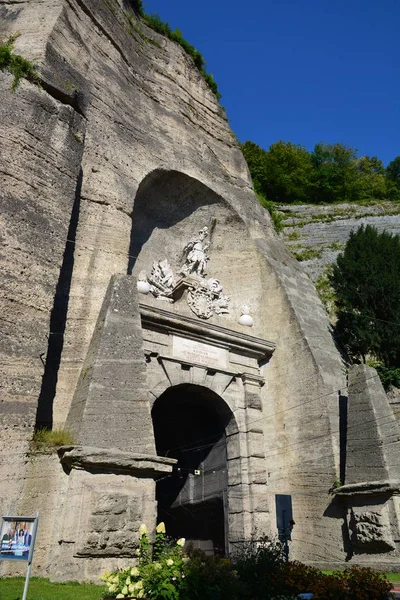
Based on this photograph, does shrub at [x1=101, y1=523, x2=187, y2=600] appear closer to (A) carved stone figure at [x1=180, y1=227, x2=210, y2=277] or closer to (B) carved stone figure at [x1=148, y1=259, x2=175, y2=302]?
(B) carved stone figure at [x1=148, y1=259, x2=175, y2=302]

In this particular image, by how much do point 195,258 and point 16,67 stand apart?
626 cm

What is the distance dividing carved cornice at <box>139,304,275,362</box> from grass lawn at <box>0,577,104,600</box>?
18.1ft

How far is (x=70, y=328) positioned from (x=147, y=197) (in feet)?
19.8

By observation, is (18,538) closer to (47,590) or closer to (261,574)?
(47,590)

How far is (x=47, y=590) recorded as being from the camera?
5.94 meters

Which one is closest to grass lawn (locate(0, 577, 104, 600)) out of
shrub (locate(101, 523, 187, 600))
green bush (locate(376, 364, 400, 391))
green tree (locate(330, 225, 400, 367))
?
shrub (locate(101, 523, 187, 600))

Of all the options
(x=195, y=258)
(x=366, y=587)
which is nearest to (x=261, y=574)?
(x=366, y=587)

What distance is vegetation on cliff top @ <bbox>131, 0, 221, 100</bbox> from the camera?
17797 mm

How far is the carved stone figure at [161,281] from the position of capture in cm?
1273

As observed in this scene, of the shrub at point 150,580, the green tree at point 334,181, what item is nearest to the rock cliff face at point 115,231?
the shrub at point 150,580

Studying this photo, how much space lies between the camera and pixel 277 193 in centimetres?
2994

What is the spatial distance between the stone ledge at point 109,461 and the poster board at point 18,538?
1.87 m

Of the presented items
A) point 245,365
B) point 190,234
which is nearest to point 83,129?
point 190,234

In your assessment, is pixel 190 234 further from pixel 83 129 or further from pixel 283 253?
→ pixel 83 129
